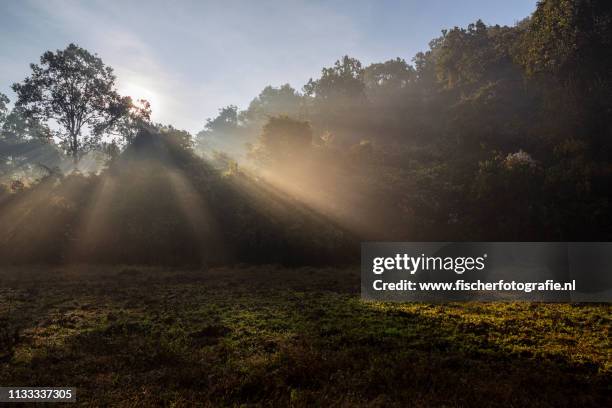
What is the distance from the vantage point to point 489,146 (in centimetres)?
4138

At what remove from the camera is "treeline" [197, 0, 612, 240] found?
29703mm

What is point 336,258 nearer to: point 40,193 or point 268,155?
point 268,155

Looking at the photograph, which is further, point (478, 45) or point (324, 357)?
point (478, 45)

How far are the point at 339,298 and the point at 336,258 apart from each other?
9988mm

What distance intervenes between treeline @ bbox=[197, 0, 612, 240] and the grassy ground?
14.0 m

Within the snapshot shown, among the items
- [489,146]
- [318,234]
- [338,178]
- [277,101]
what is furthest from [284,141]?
[277,101]

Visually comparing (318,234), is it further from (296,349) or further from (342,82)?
(342,82)

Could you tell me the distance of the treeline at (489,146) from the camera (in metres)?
29.7

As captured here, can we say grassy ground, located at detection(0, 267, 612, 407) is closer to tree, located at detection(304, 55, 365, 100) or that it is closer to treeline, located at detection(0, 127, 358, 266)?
treeline, located at detection(0, 127, 358, 266)

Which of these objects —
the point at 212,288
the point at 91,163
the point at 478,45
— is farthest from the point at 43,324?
the point at 91,163

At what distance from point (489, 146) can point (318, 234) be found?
86.3 ft

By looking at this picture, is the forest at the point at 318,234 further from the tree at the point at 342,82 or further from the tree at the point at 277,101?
the tree at the point at 277,101

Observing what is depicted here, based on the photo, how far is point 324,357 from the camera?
9.52m

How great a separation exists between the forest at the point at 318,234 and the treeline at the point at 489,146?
8.6 inches
